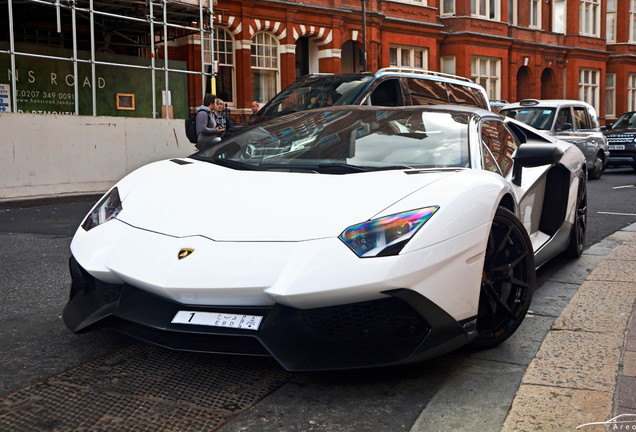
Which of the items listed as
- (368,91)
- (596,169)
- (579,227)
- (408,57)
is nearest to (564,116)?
(596,169)

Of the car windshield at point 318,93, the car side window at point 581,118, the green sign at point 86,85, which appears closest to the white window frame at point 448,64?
the car side window at point 581,118

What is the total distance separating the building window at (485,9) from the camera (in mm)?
30567

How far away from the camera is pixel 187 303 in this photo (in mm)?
2912

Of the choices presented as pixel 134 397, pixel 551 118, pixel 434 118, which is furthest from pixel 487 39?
pixel 134 397

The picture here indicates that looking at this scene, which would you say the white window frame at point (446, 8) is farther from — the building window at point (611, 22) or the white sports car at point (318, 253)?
the white sports car at point (318, 253)

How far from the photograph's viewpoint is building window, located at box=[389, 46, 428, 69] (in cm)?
2781

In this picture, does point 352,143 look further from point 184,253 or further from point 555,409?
point 555,409

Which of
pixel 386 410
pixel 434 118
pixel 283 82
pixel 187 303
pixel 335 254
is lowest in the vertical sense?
pixel 386 410

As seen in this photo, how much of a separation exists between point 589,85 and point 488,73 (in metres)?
8.90

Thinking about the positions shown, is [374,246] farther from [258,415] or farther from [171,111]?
[171,111]

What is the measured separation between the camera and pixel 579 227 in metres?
5.96

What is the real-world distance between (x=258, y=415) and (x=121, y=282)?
0.85 meters

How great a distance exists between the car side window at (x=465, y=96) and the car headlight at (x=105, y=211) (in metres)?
8.00

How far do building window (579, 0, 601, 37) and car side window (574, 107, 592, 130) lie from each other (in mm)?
21954
